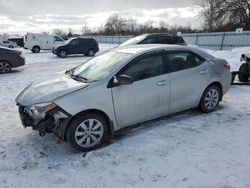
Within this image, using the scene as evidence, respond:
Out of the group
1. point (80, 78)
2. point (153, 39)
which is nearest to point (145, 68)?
point (80, 78)

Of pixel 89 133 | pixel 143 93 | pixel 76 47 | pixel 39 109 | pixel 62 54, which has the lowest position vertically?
pixel 62 54

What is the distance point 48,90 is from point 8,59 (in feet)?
30.4

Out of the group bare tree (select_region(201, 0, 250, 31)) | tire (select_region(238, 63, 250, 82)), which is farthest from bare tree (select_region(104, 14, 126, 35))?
tire (select_region(238, 63, 250, 82))

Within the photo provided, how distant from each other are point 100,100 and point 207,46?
765 inches

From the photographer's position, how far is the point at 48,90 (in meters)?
4.48

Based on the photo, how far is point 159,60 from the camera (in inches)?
202

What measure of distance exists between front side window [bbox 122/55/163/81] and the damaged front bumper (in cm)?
130

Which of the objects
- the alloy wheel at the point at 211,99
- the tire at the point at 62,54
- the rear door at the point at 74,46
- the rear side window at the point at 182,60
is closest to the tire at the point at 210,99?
the alloy wheel at the point at 211,99

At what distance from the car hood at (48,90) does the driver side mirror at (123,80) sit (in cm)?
50

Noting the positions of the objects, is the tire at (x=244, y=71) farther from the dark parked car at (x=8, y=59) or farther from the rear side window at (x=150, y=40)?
the dark parked car at (x=8, y=59)

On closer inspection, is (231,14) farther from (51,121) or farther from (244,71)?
(51,121)

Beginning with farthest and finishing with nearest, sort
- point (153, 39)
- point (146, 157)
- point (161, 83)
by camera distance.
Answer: point (153, 39) < point (161, 83) < point (146, 157)

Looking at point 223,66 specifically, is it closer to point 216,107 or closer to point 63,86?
point 216,107

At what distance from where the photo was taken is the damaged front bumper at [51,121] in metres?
4.09
